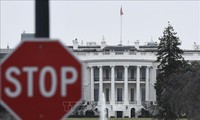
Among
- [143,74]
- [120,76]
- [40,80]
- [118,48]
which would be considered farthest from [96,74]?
[40,80]

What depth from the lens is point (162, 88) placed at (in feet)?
262

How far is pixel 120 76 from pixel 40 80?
11827cm

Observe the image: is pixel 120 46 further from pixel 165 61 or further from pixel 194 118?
pixel 194 118

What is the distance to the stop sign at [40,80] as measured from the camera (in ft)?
21.9

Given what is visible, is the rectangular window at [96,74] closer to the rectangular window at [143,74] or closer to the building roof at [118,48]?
the building roof at [118,48]

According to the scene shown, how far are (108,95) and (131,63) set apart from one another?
6.47m

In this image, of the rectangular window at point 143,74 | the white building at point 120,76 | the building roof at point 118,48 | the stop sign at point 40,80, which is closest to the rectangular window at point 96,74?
the white building at point 120,76

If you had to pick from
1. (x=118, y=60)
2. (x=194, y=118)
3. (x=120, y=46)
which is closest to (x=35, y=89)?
(x=194, y=118)

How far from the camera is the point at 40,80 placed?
21.7 ft

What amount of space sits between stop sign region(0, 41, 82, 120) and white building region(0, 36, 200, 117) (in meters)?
114

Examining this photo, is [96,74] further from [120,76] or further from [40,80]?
[40,80]

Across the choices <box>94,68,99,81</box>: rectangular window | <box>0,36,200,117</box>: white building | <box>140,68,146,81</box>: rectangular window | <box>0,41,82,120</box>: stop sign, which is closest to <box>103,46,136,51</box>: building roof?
<box>0,36,200,117</box>: white building

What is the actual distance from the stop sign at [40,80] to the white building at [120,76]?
114354 millimetres

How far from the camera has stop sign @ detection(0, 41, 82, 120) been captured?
6.66 m
